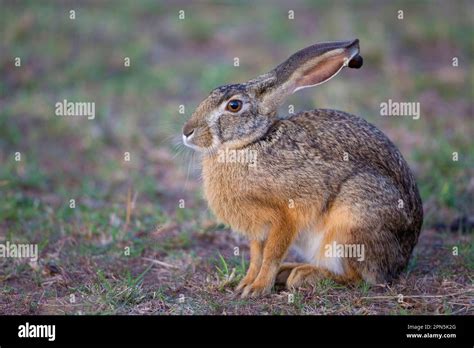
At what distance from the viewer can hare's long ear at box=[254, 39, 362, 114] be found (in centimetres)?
571

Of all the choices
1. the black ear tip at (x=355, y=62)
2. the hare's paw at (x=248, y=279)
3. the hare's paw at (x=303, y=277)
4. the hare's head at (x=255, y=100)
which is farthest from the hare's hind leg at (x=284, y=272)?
the black ear tip at (x=355, y=62)

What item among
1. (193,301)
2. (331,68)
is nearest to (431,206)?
(331,68)

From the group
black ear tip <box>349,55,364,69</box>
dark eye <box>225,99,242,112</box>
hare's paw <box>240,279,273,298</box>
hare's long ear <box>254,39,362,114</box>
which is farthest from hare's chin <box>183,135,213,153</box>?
black ear tip <box>349,55,364,69</box>

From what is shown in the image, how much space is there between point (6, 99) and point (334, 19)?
4.92 metres

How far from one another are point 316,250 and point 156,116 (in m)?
4.13

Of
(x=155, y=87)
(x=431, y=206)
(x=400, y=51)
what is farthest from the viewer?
(x=400, y=51)

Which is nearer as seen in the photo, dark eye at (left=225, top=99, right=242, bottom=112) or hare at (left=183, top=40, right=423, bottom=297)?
hare at (left=183, top=40, right=423, bottom=297)

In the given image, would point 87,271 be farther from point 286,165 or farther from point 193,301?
point 286,165

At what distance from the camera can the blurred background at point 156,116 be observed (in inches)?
243

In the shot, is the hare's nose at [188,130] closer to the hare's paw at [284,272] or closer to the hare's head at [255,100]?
the hare's head at [255,100]

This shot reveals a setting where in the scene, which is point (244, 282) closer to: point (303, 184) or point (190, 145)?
point (303, 184)

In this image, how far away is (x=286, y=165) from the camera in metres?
5.59

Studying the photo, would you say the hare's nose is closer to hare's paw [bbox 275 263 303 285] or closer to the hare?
the hare

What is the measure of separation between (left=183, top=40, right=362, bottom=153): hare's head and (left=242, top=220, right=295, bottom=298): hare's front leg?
647mm
